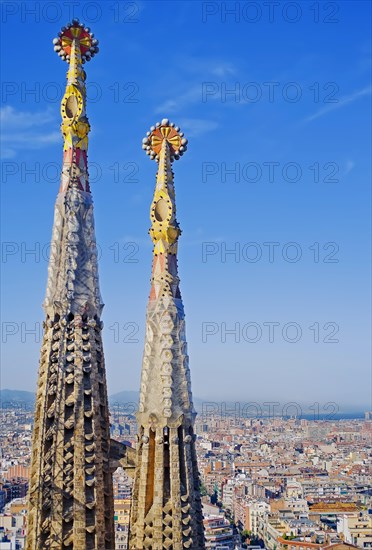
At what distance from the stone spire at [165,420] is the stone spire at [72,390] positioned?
32 cm

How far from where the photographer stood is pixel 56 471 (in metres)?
6.78

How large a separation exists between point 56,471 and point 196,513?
1265mm

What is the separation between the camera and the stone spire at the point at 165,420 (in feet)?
22.7

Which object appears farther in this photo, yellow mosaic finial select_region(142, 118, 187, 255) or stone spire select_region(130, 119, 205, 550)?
yellow mosaic finial select_region(142, 118, 187, 255)

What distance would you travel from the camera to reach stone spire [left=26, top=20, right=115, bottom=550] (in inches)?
266

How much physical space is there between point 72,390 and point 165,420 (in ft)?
2.73

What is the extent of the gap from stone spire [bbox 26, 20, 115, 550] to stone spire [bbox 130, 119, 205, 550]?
1.06 ft

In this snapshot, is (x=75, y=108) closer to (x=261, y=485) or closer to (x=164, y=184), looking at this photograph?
(x=164, y=184)

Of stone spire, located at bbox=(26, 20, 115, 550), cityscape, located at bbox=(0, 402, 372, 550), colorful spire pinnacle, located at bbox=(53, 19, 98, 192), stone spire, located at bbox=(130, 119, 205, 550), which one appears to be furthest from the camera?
cityscape, located at bbox=(0, 402, 372, 550)

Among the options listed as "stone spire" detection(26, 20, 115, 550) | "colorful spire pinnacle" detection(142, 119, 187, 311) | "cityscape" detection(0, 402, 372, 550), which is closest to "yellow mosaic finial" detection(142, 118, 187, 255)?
"colorful spire pinnacle" detection(142, 119, 187, 311)

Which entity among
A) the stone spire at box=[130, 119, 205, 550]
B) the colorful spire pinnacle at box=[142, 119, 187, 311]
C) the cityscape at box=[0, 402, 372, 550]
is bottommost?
the cityscape at box=[0, 402, 372, 550]

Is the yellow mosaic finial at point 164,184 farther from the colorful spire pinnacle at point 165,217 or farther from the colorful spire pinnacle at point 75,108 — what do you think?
the colorful spire pinnacle at point 75,108

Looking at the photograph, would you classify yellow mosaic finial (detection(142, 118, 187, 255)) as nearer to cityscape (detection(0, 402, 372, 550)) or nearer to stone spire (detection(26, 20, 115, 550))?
stone spire (detection(26, 20, 115, 550))

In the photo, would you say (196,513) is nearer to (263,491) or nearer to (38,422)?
(38,422)
